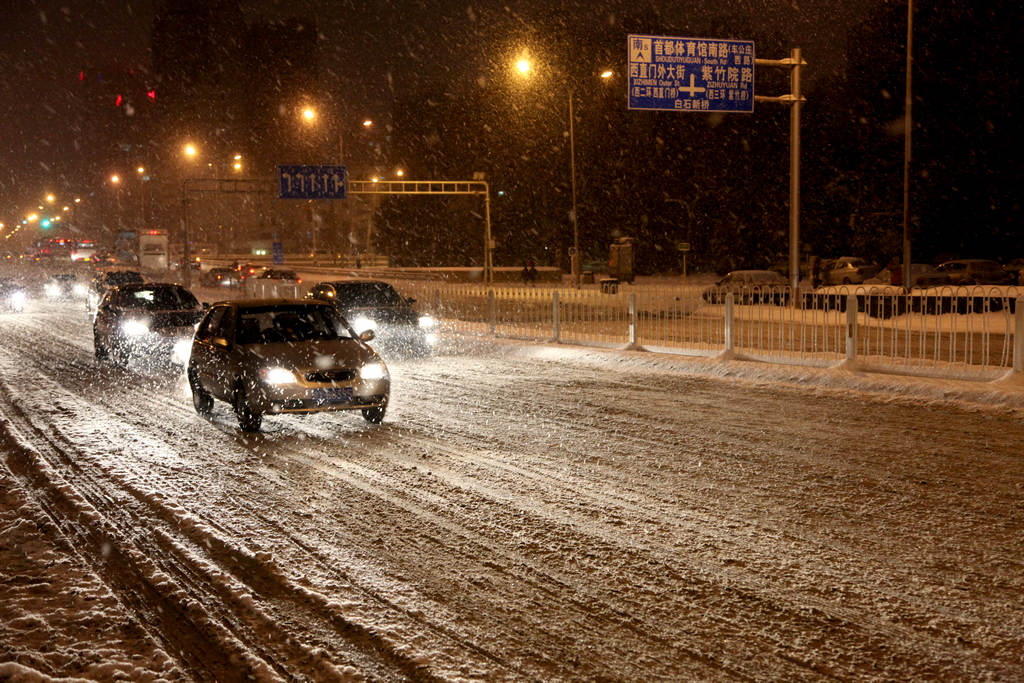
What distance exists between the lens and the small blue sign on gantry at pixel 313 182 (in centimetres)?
5034

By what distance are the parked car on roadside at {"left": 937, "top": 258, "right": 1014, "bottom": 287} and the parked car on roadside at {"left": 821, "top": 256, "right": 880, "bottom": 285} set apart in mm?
3207

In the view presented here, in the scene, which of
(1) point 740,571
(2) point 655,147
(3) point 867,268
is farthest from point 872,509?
(2) point 655,147

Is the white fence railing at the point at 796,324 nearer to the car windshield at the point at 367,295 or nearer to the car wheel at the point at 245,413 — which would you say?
the car windshield at the point at 367,295

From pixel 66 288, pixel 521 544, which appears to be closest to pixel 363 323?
pixel 521 544

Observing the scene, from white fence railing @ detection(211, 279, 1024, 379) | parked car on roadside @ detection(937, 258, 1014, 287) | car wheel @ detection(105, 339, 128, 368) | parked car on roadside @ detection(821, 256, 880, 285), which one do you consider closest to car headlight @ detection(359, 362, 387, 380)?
white fence railing @ detection(211, 279, 1024, 379)

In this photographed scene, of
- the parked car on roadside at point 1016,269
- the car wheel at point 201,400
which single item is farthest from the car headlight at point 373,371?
the parked car on roadside at point 1016,269

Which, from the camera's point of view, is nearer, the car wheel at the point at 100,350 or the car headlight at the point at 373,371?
the car headlight at the point at 373,371

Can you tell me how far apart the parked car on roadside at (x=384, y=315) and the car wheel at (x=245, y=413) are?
7919 mm

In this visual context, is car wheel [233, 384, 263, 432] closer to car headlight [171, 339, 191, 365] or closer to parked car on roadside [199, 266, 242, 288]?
car headlight [171, 339, 191, 365]

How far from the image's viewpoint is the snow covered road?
193 inches

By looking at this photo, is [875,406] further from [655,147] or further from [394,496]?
[655,147]

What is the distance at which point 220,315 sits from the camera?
12773 mm

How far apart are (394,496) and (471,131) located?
2463 inches

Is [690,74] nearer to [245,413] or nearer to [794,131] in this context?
[794,131]
